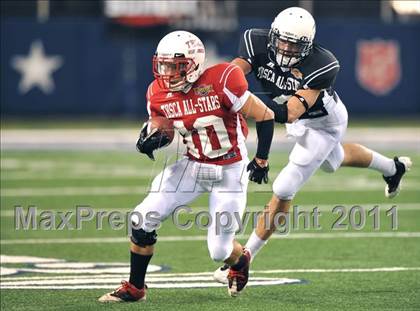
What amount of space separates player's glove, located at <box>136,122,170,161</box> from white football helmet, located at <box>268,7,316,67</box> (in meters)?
1.07

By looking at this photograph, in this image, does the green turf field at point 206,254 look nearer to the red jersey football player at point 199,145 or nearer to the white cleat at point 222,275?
the white cleat at point 222,275

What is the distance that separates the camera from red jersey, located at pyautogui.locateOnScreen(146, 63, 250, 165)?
6.43m

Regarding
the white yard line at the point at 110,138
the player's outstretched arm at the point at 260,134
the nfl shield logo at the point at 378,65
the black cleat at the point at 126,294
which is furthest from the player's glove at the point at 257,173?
the nfl shield logo at the point at 378,65

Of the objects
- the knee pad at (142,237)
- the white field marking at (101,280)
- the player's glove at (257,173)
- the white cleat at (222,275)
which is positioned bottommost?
the white field marking at (101,280)

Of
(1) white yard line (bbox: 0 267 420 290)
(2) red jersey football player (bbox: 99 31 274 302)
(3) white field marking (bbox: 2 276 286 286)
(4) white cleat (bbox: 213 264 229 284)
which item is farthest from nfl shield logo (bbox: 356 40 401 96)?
(2) red jersey football player (bbox: 99 31 274 302)

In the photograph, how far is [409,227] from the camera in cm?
935

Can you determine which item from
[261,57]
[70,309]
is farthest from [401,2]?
[70,309]

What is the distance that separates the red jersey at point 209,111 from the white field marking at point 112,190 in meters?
5.03

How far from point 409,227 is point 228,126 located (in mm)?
3250

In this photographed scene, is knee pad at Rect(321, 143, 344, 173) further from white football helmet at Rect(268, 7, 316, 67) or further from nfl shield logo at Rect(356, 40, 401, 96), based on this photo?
nfl shield logo at Rect(356, 40, 401, 96)

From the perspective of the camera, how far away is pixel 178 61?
630 cm

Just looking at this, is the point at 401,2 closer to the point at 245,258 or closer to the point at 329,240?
the point at 329,240

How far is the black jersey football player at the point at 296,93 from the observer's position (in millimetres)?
6996

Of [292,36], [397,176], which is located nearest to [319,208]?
[397,176]
